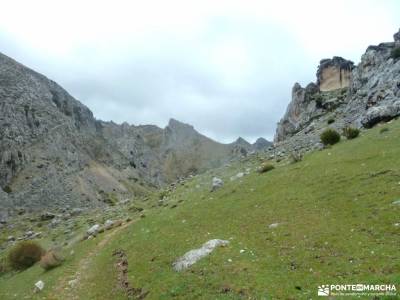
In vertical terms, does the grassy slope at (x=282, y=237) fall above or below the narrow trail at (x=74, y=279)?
above

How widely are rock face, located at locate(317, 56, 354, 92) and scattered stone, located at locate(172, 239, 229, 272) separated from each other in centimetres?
10534

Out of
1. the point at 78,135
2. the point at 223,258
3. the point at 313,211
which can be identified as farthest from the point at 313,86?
the point at 223,258

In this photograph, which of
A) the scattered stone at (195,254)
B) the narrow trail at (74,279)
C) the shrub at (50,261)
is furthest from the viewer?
the shrub at (50,261)

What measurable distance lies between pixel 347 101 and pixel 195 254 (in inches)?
3027

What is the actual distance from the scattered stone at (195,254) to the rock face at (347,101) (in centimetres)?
3419

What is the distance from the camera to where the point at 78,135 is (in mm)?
141250

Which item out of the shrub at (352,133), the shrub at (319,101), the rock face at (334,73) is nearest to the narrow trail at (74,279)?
the shrub at (352,133)

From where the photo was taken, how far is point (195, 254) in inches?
963

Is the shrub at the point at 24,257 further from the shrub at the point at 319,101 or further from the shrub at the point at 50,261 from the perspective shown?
the shrub at the point at 319,101

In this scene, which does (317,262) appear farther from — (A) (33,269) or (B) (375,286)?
(A) (33,269)

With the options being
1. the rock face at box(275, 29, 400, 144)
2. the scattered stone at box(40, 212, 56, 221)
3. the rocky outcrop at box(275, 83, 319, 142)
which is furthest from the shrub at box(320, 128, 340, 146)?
the scattered stone at box(40, 212, 56, 221)

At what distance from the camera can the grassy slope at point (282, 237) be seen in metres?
18.0

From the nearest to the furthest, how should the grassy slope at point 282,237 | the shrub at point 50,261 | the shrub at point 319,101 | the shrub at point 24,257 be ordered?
the grassy slope at point 282,237 → the shrub at point 50,261 → the shrub at point 24,257 → the shrub at point 319,101

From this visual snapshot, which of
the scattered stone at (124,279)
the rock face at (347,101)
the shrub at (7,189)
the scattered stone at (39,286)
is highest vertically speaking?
the rock face at (347,101)
